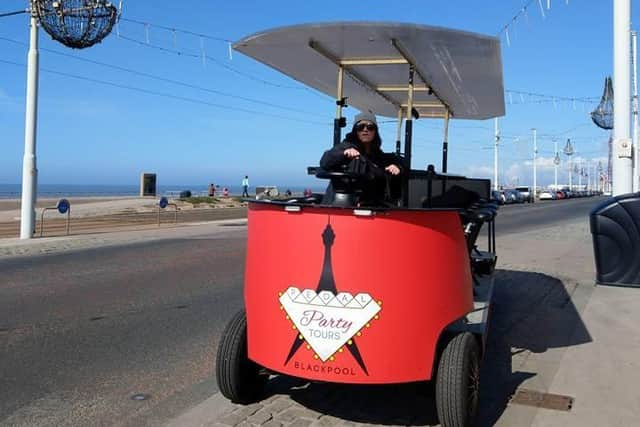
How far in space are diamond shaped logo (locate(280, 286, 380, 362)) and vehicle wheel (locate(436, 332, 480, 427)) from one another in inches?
21.0

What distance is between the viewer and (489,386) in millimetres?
4641

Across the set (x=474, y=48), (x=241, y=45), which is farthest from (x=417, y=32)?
(x=241, y=45)

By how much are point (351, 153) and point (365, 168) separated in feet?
0.57

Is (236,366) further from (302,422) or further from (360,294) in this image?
(360,294)

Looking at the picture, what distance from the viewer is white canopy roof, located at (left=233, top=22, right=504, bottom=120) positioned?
4.49 m

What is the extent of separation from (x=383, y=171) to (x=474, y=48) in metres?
1.26

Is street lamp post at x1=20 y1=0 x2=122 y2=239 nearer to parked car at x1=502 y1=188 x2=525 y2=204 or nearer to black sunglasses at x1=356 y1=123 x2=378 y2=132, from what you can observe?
black sunglasses at x1=356 y1=123 x2=378 y2=132

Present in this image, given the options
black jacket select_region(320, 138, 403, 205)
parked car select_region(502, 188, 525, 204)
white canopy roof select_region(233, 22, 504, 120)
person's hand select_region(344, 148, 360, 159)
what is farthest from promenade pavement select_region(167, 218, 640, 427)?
parked car select_region(502, 188, 525, 204)

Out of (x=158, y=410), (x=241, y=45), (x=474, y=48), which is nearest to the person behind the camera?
(x=158, y=410)

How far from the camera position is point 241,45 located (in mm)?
5062

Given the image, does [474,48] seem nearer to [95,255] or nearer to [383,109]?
[383,109]

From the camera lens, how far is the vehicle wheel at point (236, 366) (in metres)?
4.04

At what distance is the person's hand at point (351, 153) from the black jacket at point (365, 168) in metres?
0.04

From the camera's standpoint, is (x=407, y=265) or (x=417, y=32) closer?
(x=407, y=265)
